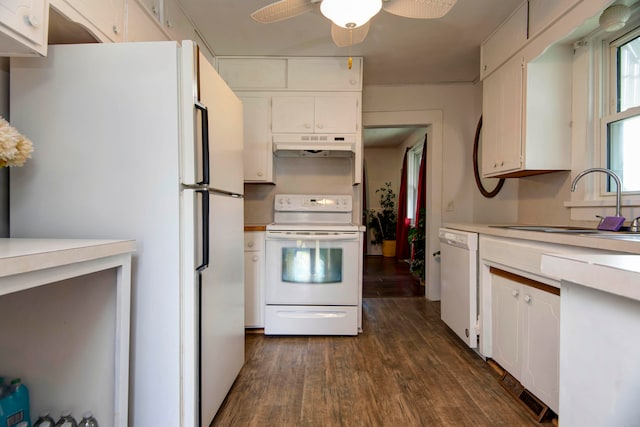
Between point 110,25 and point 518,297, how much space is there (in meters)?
2.45

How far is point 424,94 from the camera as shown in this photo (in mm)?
3277

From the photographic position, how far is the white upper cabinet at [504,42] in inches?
79.4

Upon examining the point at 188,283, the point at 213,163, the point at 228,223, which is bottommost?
the point at 188,283

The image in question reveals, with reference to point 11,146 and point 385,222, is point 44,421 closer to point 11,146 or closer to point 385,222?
point 11,146

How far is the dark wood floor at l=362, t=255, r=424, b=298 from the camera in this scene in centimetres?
354

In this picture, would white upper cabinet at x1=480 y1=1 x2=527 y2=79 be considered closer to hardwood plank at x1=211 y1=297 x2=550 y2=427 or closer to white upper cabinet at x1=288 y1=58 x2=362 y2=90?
white upper cabinet at x1=288 y1=58 x2=362 y2=90

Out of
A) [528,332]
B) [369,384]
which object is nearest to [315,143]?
[369,384]

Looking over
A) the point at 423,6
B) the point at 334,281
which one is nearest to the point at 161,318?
the point at 334,281

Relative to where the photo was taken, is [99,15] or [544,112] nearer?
[99,15]

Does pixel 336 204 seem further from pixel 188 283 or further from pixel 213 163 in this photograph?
pixel 188 283

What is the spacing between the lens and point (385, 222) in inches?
257

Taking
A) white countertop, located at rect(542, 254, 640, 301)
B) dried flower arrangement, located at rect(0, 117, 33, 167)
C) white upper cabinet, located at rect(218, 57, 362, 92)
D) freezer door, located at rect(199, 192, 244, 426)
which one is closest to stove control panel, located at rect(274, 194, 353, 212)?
white upper cabinet, located at rect(218, 57, 362, 92)

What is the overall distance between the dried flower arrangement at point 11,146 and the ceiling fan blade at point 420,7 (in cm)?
175

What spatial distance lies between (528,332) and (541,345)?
0.09 m
